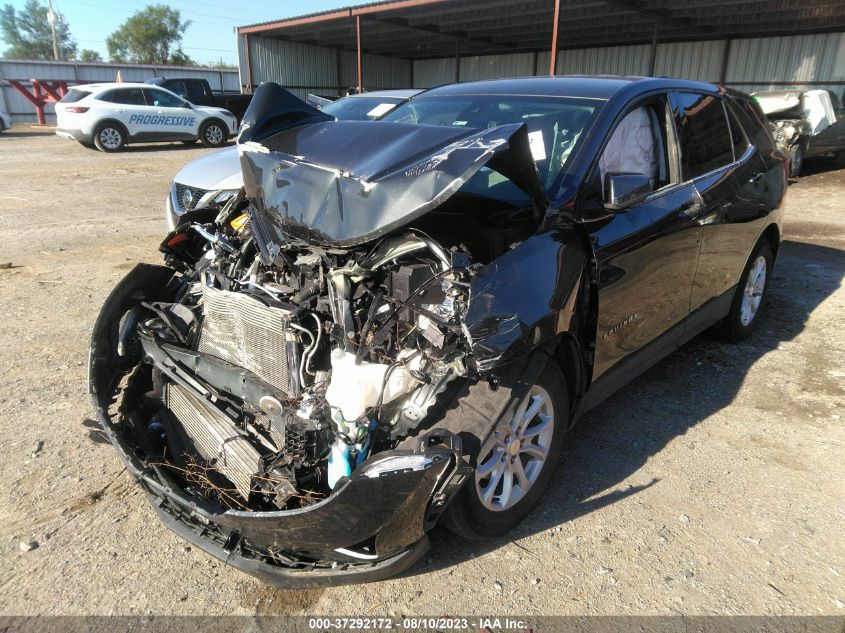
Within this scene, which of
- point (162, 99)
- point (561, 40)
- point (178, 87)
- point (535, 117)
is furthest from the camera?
point (561, 40)

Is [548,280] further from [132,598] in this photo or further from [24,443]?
[24,443]

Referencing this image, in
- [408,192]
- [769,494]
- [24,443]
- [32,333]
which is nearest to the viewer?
[408,192]

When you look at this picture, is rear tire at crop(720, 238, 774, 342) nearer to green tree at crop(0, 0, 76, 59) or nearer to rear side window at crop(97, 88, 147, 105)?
rear side window at crop(97, 88, 147, 105)

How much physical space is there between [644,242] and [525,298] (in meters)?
1.09

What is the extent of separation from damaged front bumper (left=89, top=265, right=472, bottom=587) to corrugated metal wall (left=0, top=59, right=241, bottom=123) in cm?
3036

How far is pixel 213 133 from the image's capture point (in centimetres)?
1820

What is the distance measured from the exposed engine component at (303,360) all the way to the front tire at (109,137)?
15237mm

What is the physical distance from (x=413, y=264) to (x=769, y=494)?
7.05 feet

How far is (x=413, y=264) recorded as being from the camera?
2.58 meters

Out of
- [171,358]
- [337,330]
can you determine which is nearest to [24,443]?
[171,358]

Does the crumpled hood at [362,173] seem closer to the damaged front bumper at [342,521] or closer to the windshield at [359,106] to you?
the damaged front bumper at [342,521]

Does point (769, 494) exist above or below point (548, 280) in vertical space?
below

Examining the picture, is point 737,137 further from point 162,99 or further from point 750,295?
point 162,99

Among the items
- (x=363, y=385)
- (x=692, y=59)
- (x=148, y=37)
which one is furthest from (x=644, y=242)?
(x=148, y=37)
